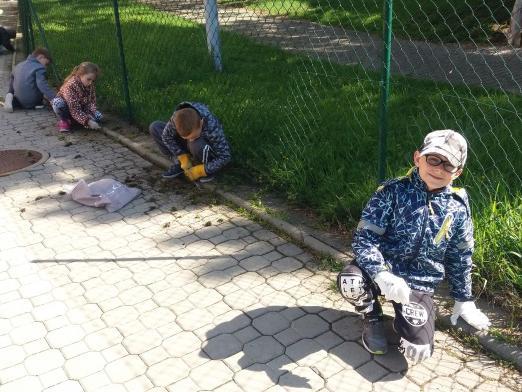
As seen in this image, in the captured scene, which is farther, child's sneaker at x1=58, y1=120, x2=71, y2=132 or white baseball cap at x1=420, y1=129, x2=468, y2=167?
child's sneaker at x1=58, y1=120, x2=71, y2=132

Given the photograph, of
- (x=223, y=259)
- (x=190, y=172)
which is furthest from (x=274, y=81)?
(x=223, y=259)

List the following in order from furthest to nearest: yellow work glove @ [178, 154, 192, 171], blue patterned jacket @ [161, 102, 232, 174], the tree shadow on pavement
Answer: yellow work glove @ [178, 154, 192, 171] < blue patterned jacket @ [161, 102, 232, 174] < the tree shadow on pavement

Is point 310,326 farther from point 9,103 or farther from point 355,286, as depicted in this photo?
point 9,103

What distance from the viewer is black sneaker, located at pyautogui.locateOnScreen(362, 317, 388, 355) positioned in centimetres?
292

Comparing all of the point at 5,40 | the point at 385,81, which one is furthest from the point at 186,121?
the point at 5,40

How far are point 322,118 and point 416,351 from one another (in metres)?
3.16

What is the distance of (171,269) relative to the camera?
3787 millimetres

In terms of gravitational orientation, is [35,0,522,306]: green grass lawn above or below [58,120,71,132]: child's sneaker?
above

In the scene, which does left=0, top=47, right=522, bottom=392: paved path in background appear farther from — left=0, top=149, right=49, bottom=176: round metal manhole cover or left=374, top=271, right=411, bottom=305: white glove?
left=0, top=149, right=49, bottom=176: round metal manhole cover

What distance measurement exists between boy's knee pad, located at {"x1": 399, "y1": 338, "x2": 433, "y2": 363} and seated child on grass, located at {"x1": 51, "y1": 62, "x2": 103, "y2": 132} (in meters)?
4.94

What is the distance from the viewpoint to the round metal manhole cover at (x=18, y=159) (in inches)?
222

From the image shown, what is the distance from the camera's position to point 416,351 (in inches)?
107

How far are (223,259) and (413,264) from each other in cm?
143

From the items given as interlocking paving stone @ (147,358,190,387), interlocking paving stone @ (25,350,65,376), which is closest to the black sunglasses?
interlocking paving stone @ (147,358,190,387)
